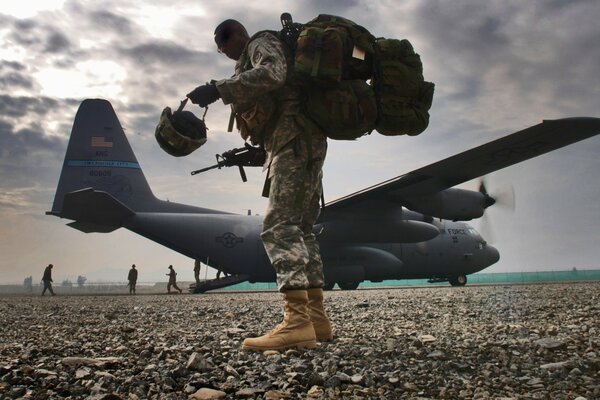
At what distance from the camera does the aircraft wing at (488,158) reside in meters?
8.21

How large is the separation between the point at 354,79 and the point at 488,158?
742 centimetres

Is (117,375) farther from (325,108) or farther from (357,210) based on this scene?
(357,210)

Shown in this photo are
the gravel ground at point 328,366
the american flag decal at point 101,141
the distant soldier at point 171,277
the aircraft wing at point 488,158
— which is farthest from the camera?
the distant soldier at point 171,277

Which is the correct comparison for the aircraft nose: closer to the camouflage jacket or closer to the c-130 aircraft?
the c-130 aircraft

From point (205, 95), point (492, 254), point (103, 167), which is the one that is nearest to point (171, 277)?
point (103, 167)

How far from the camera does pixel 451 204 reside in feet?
36.8

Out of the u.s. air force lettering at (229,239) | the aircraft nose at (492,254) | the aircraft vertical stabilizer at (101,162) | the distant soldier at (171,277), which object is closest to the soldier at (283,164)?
the u.s. air force lettering at (229,239)

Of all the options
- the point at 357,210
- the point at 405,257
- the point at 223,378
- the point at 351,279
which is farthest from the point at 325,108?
the point at 405,257

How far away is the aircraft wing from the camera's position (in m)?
8.21

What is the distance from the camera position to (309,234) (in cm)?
364

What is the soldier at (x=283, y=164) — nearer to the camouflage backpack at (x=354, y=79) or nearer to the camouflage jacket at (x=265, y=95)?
the camouflage jacket at (x=265, y=95)

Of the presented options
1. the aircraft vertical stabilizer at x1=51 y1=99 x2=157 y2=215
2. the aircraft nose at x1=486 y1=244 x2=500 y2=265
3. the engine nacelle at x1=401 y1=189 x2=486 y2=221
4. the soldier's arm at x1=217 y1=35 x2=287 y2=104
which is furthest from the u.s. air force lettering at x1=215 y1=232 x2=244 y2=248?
the soldier's arm at x1=217 y1=35 x2=287 y2=104

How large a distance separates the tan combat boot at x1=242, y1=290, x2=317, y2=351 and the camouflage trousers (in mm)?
104

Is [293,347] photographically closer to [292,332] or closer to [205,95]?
[292,332]
